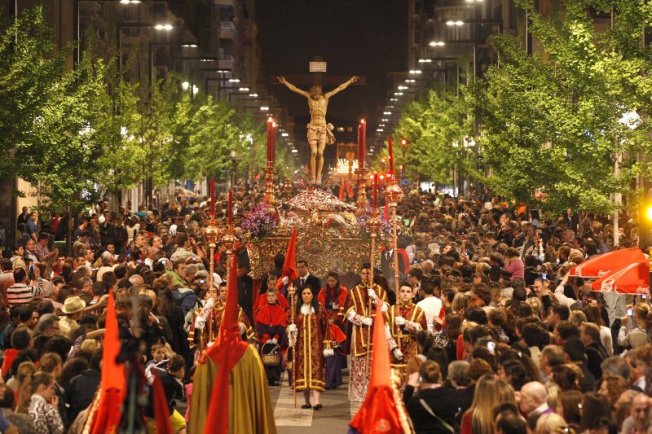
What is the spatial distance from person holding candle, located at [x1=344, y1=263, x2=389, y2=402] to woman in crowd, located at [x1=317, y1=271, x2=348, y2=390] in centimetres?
97

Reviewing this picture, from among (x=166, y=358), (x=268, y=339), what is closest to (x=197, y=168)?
(x=268, y=339)

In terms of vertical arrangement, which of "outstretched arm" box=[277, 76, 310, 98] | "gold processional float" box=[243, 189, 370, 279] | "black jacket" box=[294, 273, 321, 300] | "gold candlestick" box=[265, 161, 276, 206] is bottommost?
"black jacket" box=[294, 273, 321, 300]

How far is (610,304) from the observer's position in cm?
2186

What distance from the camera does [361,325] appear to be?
63.7 ft

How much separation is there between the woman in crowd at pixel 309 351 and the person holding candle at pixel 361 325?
0.48 metres

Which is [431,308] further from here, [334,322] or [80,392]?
[80,392]

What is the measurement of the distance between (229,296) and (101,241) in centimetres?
2178

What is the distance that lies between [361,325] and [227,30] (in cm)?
14192

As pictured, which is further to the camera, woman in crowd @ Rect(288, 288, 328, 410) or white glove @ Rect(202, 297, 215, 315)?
woman in crowd @ Rect(288, 288, 328, 410)

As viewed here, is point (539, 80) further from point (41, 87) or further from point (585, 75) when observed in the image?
point (41, 87)

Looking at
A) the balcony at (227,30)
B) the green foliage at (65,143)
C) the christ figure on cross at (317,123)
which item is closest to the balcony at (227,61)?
the balcony at (227,30)

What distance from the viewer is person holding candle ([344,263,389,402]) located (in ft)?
63.4

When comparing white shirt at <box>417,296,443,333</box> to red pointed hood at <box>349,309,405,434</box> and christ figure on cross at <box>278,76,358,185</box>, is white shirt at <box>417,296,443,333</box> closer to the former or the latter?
red pointed hood at <box>349,309,405,434</box>

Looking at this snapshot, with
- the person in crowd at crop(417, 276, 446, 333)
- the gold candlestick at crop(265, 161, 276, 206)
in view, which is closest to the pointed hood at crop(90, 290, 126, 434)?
the person in crowd at crop(417, 276, 446, 333)
